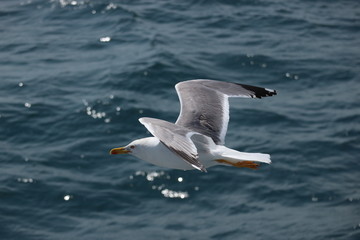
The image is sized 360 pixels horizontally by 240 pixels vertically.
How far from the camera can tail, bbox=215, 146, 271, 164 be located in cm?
959

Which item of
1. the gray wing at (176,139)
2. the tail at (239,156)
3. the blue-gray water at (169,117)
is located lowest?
the blue-gray water at (169,117)

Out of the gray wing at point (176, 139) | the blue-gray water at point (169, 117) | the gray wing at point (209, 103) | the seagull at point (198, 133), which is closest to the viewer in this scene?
the gray wing at point (176, 139)

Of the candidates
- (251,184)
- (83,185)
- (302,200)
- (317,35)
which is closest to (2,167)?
(83,185)

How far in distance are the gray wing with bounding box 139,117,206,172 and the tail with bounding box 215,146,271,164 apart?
0.78 m

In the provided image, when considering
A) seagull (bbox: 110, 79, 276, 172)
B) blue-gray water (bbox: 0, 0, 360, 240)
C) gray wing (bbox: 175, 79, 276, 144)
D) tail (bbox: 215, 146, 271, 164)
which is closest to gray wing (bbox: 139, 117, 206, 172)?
seagull (bbox: 110, 79, 276, 172)

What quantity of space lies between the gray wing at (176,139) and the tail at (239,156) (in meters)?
0.78

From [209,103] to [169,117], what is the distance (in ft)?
21.6

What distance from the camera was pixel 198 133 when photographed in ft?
30.7

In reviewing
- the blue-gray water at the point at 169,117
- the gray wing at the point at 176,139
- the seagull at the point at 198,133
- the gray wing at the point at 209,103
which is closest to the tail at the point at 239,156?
the seagull at the point at 198,133

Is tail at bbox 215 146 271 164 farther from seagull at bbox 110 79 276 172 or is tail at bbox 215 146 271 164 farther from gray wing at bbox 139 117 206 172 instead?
gray wing at bbox 139 117 206 172

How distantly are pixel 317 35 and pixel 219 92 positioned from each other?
12.2m

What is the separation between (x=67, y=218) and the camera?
1578 cm

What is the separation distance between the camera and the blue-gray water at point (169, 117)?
51.9ft

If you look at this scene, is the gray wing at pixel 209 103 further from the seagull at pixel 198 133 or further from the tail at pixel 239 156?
the tail at pixel 239 156
